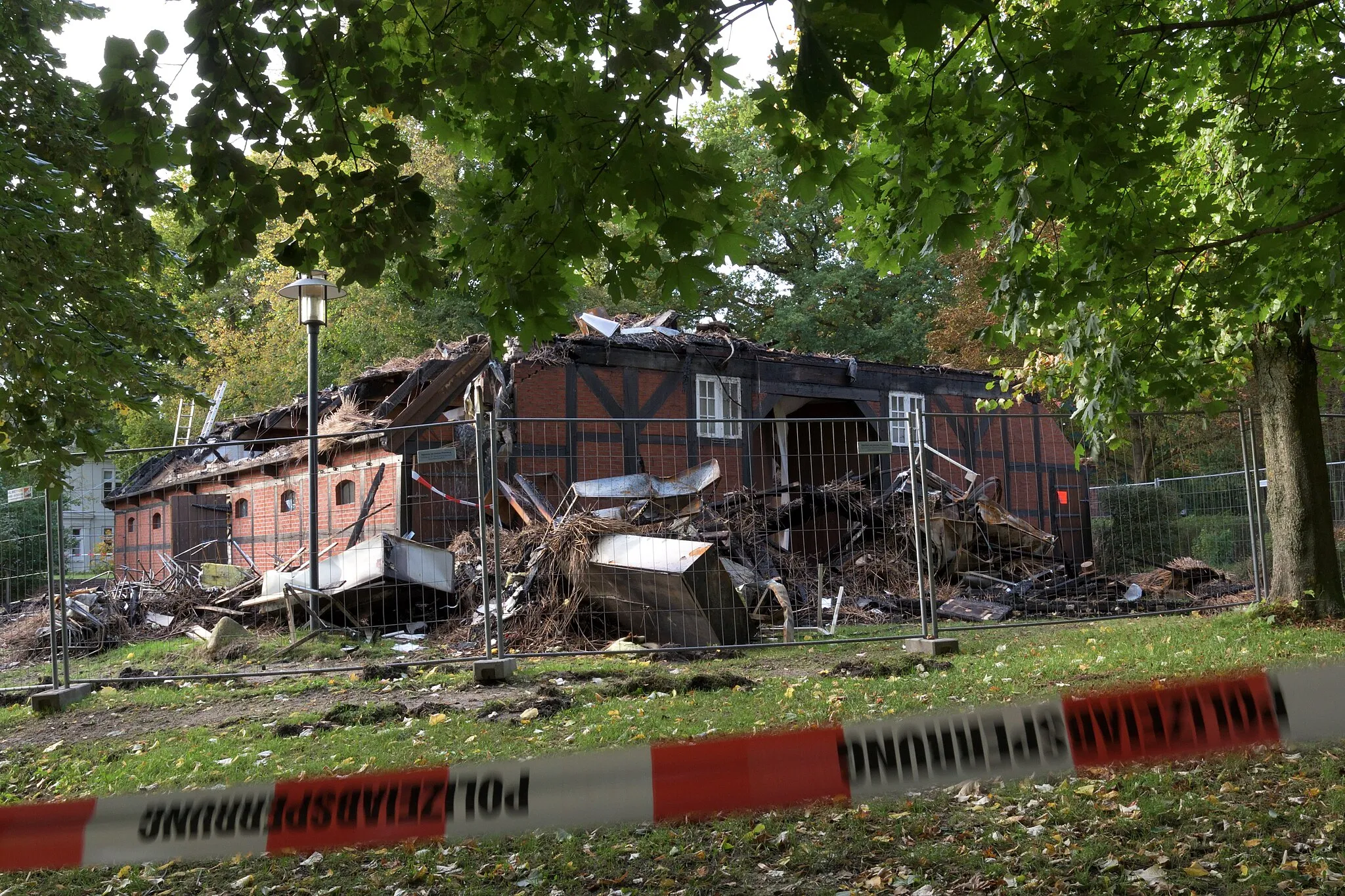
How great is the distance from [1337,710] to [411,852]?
3411 mm

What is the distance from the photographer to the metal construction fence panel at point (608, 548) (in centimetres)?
992

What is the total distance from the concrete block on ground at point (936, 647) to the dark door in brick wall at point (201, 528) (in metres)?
13.3

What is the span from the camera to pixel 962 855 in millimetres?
3771

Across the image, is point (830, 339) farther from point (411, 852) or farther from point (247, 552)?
point (411, 852)

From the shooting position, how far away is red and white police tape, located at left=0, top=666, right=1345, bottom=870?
253 centimetres

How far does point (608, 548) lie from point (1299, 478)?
7.06 meters

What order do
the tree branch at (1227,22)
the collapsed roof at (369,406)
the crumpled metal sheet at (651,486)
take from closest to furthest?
the tree branch at (1227,22), the crumpled metal sheet at (651,486), the collapsed roof at (369,406)

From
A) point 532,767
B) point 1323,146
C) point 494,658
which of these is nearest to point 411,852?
point 532,767

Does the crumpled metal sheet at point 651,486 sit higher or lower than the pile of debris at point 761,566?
higher

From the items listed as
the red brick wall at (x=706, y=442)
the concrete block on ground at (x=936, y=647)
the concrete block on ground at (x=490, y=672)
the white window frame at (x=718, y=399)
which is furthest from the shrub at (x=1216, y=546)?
the concrete block on ground at (x=490, y=672)

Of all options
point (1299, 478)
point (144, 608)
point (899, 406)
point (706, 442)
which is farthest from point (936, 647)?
point (899, 406)

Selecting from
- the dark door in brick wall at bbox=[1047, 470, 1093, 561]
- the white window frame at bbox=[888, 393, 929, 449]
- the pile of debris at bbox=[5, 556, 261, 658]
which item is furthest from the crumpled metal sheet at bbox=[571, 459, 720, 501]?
the white window frame at bbox=[888, 393, 929, 449]

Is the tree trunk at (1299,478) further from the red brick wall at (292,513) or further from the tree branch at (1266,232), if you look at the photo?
the red brick wall at (292,513)

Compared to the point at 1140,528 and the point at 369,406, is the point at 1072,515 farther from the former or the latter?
the point at 369,406
